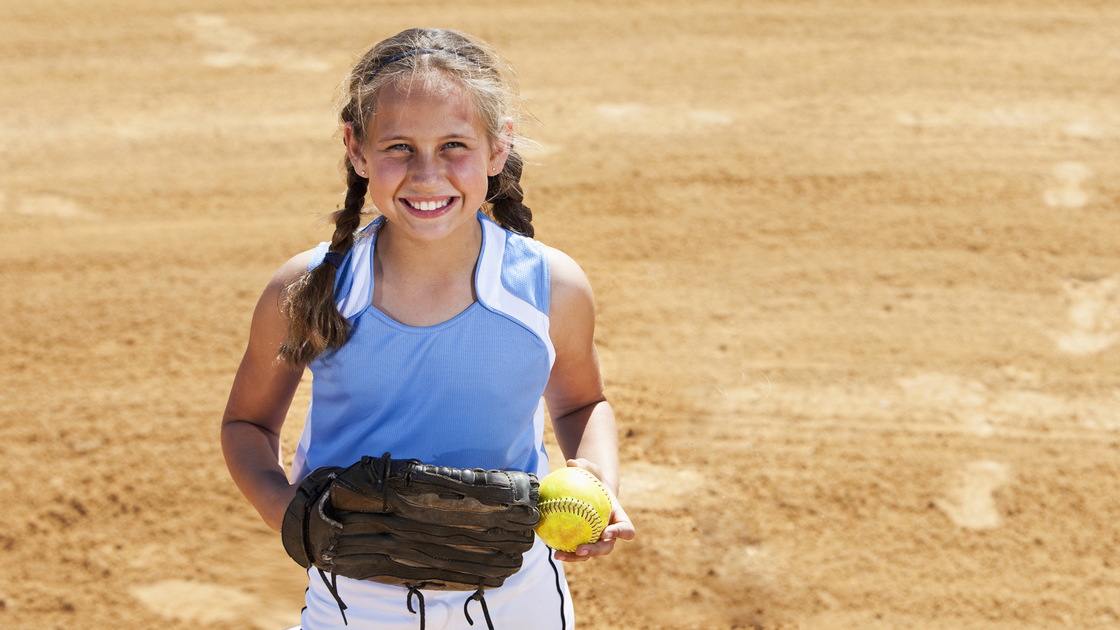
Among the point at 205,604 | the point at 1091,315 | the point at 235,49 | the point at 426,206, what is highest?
the point at 426,206

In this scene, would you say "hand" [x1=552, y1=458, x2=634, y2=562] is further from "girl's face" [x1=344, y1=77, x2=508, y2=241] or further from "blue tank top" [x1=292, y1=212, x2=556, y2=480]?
"girl's face" [x1=344, y1=77, x2=508, y2=241]

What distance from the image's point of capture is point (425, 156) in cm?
201

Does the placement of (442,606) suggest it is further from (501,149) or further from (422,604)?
(501,149)

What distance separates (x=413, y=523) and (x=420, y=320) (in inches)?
18.6

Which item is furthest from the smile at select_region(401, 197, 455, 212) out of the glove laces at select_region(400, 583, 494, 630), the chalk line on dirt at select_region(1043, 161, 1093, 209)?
the chalk line on dirt at select_region(1043, 161, 1093, 209)

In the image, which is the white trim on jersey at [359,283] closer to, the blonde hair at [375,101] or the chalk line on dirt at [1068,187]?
the blonde hair at [375,101]

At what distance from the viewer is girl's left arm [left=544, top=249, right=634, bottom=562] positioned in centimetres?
222

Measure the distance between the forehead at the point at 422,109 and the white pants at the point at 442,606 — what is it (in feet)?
3.54

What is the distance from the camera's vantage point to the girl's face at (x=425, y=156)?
1996mm

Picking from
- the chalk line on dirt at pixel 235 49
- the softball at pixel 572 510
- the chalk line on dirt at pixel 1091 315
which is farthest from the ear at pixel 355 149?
the chalk line on dirt at pixel 235 49

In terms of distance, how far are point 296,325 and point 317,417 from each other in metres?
0.28

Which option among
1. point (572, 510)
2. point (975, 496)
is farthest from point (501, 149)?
point (975, 496)

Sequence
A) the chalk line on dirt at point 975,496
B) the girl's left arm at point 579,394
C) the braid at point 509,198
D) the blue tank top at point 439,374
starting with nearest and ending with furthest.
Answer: the blue tank top at point 439,374
the girl's left arm at point 579,394
the braid at point 509,198
the chalk line on dirt at point 975,496

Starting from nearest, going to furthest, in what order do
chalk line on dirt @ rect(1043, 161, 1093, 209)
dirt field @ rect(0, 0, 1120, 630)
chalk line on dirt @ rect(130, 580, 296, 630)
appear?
1. chalk line on dirt @ rect(130, 580, 296, 630)
2. dirt field @ rect(0, 0, 1120, 630)
3. chalk line on dirt @ rect(1043, 161, 1093, 209)
